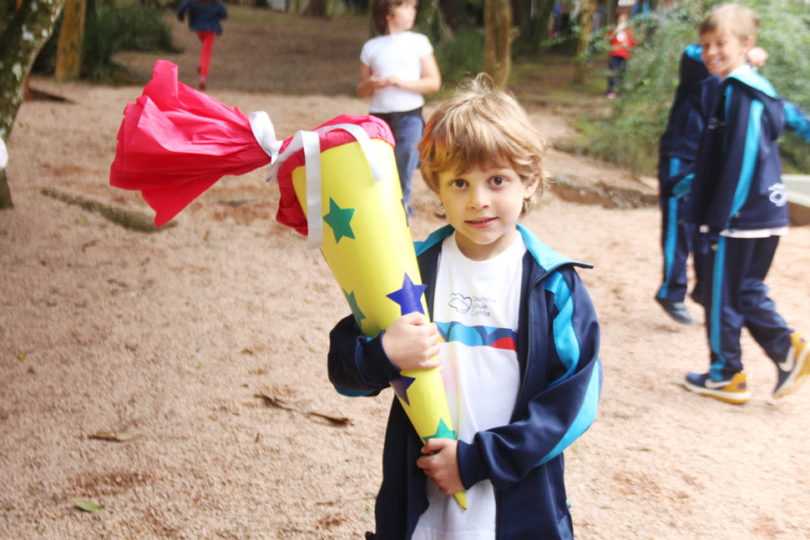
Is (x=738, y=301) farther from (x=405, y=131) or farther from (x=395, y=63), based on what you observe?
(x=395, y=63)

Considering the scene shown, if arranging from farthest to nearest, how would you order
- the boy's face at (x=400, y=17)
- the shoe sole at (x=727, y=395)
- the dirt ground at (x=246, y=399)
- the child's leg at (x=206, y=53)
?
the child's leg at (x=206, y=53) → the boy's face at (x=400, y=17) → the shoe sole at (x=727, y=395) → the dirt ground at (x=246, y=399)

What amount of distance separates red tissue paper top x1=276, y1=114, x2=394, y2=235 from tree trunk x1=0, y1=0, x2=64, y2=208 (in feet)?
12.9

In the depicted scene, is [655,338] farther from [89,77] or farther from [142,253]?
[89,77]

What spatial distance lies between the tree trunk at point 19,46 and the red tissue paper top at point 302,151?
394 cm

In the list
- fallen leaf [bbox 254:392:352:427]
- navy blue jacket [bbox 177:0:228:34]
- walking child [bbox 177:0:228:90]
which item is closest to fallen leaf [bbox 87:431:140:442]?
fallen leaf [bbox 254:392:352:427]

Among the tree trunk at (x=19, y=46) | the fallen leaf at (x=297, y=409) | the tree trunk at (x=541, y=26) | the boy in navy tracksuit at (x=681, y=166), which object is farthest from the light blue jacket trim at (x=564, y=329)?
the tree trunk at (x=541, y=26)

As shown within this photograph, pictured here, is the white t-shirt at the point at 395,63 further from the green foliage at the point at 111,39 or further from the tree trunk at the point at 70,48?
the green foliage at the point at 111,39

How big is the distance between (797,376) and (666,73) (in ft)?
19.7

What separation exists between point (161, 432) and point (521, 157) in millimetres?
2278

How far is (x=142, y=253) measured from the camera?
574cm

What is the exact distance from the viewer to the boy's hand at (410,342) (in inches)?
66.6

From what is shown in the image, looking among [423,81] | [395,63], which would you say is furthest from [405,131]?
[395,63]

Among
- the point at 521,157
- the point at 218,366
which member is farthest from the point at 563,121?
the point at 521,157

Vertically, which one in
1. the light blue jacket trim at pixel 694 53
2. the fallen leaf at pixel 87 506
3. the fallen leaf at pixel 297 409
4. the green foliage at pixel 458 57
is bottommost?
the fallen leaf at pixel 297 409
